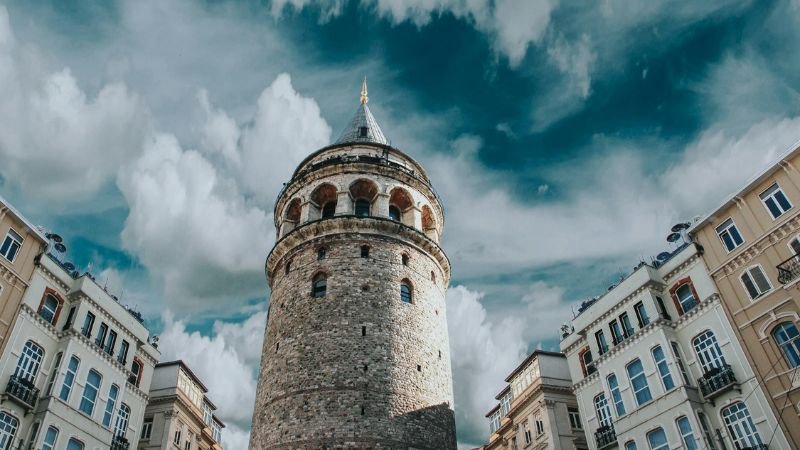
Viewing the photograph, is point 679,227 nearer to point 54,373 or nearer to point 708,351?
point 708,351

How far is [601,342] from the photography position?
30.4m

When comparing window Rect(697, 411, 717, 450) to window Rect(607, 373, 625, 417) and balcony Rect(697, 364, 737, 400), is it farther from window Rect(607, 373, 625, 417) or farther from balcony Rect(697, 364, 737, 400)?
window Rect(607, 373, 625, 417)

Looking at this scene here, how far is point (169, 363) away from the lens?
38.9 meters

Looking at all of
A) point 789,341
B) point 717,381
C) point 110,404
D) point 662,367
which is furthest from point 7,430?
point 789,341

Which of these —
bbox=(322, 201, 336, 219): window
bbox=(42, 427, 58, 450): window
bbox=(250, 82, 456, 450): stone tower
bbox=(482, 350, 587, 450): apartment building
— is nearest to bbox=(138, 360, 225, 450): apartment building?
bbox=(250, 82, 456, 450): stone tower

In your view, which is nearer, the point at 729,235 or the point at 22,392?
the point at 22,392

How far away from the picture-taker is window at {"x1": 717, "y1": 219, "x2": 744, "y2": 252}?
81.8 feet

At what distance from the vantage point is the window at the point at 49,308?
25625 mm

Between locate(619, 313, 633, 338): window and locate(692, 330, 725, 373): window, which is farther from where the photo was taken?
→ locate(619, 313, 633, 338): window

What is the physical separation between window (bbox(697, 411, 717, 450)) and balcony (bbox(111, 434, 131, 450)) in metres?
25.6

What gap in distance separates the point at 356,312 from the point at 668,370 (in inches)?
583

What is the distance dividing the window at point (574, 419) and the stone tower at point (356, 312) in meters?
8.51

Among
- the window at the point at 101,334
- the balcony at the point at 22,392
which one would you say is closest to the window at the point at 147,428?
the window at the point at 101,334

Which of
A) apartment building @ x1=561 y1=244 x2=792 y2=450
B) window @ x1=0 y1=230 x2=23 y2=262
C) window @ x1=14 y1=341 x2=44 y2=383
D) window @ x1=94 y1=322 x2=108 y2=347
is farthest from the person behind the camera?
window @ x1=94 y1=322 x2=108 y2=347
